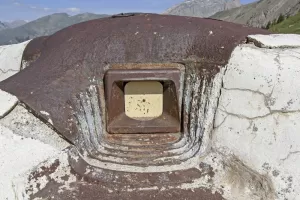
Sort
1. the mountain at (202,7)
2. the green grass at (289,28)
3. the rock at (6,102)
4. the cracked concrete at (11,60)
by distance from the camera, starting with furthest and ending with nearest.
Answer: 1. the mountain at (202,7)
2. the green grass at (289,28)
3. the cracked concrete at (11,60)
4. the rock at (6,102)

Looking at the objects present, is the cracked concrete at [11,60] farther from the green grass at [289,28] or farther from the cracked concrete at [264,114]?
the green grass at [289,28]

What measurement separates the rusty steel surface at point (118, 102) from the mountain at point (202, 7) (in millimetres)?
81784

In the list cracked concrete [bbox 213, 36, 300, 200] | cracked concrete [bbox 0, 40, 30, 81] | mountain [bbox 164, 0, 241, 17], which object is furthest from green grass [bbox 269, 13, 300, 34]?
mountain [bbox 164, 0, 241, 17]

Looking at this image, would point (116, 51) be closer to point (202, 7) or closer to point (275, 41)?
point (275, 41)

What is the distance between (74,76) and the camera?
2.19 meters

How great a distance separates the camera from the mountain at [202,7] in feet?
283

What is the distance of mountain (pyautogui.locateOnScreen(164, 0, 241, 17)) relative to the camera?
283ft

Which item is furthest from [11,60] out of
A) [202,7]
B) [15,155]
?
[202,7]

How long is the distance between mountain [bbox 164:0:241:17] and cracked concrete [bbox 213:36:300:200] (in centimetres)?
8211

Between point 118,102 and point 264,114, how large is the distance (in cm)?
80

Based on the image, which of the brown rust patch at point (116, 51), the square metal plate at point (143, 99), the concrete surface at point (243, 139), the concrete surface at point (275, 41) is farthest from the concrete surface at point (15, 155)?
the concrete surface at point (275, 41)

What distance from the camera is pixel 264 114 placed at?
1.88 metres

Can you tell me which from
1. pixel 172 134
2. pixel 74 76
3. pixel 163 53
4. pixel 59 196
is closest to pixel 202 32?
pixel 163 53

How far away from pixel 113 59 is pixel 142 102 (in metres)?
0.31
